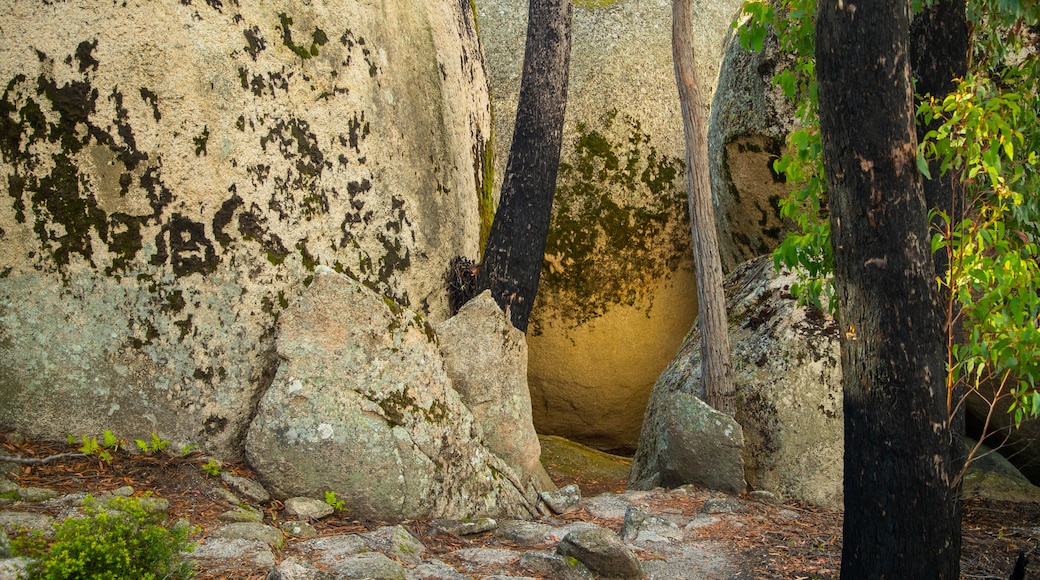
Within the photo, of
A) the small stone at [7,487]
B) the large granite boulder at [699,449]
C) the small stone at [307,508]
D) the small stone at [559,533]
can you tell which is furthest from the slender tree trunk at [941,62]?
the small stone at [7,487]

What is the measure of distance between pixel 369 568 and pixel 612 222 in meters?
8.34

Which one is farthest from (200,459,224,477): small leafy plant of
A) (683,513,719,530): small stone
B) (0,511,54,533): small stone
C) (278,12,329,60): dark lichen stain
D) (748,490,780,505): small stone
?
(748,490,780,505): small stone

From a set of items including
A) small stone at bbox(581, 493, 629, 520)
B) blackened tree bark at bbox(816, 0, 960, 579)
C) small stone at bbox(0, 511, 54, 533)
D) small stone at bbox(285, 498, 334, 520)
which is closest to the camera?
blackened tree bark at bbox(816, 0, 960, 579)

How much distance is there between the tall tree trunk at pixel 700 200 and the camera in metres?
8.98

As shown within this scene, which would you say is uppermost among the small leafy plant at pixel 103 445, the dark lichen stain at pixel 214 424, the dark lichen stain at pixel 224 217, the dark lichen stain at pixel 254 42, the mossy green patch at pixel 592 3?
the mossy green patch at pixel 592 3

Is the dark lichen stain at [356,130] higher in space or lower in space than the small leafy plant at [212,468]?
higher

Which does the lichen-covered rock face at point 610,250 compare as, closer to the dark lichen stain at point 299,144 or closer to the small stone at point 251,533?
the dark lichen stain at point 299,144

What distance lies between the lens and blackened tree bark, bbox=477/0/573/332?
8.47 metres

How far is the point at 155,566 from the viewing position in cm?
407

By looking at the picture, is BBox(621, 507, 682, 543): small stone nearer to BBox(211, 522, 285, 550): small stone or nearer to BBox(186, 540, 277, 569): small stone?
BBox(211, 522, 285, 550): small stone

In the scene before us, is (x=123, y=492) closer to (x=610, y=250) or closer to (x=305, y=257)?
(x=305, y=257)

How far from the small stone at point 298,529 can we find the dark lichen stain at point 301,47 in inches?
138

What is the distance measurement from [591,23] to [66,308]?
9170 millimetres

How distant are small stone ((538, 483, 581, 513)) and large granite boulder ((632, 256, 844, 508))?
1283 mm
